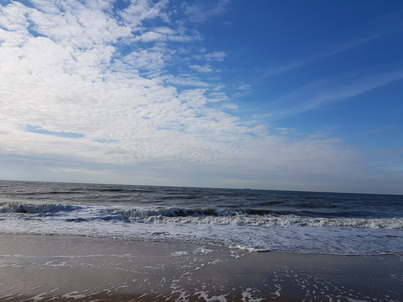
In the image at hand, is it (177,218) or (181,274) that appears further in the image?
(177,218)

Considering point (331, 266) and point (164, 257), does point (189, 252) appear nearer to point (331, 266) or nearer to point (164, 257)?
point (164, 257)

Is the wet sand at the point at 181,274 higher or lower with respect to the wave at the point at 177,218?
lower

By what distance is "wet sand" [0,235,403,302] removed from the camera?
19.2ft

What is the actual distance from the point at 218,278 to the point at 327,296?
2445mm

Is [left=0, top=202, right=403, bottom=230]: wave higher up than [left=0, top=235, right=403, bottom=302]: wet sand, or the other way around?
[left=0, top=202, right=403, bottom=230]: wave

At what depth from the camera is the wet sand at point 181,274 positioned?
19.2ft

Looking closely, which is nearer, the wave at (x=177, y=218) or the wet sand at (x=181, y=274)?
the wet sand at (x=181, y=274)

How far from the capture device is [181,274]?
281 inches

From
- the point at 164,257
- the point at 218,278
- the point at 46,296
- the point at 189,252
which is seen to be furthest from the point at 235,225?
the point at 46,296

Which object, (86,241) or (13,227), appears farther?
(13,227)

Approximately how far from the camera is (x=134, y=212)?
67.8ft

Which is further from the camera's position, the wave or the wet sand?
the wave

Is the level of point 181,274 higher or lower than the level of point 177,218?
lower

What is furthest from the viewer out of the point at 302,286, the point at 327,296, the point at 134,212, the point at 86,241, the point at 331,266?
the point at 134,212
